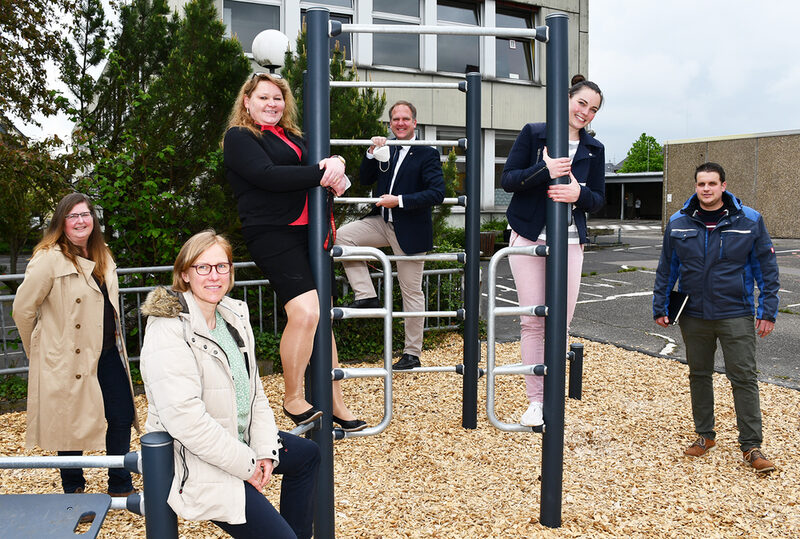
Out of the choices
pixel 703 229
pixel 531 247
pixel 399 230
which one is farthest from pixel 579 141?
pixel 399 230

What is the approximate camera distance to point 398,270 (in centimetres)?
448

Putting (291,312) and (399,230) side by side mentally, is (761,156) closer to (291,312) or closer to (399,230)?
(399,230)

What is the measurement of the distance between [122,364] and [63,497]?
5.74 feet

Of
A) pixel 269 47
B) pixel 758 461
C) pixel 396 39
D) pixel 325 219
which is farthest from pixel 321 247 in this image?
pixel 396 39

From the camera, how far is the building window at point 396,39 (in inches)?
595

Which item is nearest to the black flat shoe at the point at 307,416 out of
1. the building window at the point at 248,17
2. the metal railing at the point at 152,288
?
the metal railing at the point at 152,288

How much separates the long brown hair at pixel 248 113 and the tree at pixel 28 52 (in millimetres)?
4472

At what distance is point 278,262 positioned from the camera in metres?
2.71

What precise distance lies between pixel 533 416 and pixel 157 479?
196 centimetres

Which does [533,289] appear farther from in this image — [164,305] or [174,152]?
[174,152]

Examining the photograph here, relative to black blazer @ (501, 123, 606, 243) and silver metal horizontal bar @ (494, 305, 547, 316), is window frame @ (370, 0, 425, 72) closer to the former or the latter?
black blazer @ (501, 123, 606, 243)

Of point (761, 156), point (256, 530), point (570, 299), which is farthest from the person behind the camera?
point (761, 156)

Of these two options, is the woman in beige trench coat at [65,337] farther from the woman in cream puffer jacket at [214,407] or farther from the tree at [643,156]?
the tree at [643,156]

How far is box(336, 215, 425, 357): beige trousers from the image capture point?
4297mm
